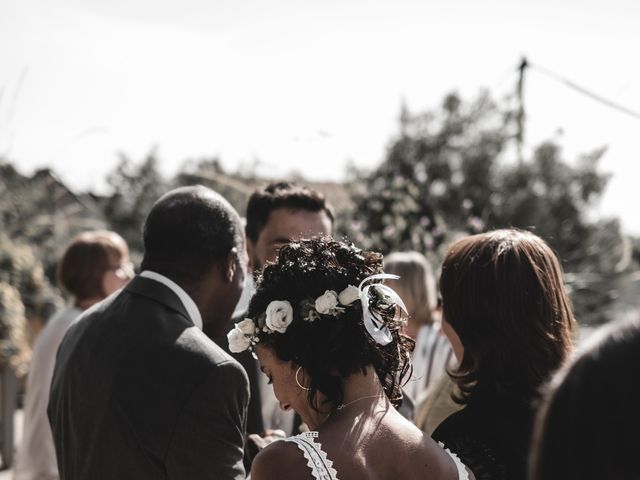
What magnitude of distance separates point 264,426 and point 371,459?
60.6 inches

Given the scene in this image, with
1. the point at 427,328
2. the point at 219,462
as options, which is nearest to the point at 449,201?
the point at 427,328

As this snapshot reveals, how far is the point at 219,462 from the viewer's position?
2100 millimetres

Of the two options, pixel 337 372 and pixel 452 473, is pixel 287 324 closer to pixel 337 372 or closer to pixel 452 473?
pixel 337 372

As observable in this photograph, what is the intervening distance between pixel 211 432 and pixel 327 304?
23.1 inches

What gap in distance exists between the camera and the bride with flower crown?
1.65 m

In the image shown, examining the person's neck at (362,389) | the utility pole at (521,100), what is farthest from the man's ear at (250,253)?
the utility pole at (521,100)

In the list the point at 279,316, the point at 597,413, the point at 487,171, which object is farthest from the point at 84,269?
the point at 487,171

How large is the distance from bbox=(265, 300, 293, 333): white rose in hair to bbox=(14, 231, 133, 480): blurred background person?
241cm

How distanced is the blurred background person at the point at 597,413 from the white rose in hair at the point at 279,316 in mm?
1089

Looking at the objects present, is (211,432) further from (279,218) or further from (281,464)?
(279,218)

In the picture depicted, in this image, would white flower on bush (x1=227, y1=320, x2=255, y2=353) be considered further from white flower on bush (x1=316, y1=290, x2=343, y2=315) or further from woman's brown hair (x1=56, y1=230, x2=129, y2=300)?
woman's brown hair (x1=56, y1=230, x2=129, y2=300)

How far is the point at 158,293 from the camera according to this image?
234 cm

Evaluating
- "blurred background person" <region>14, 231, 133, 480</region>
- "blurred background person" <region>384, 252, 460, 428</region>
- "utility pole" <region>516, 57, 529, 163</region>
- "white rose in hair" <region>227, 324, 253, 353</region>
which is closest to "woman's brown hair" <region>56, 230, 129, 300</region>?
"blurred background person" <region>14, 231, 133, 480</region>

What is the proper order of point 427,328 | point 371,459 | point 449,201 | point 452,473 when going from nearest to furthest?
1. point 371,459
2. point 452,473
3. point 427,328
4. point 449,201
